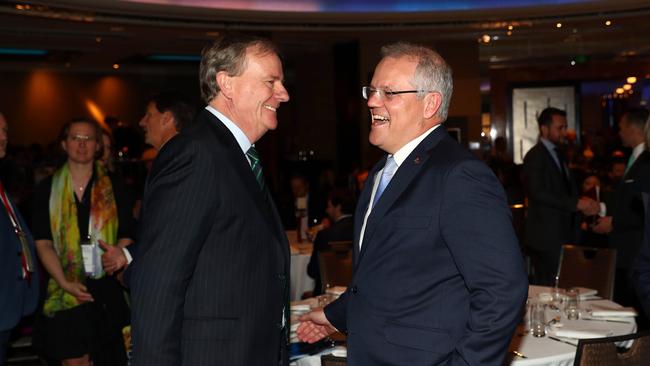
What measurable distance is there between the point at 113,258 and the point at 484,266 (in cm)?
266

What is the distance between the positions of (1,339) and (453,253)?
97.1 inches

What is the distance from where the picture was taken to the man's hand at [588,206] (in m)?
6.82

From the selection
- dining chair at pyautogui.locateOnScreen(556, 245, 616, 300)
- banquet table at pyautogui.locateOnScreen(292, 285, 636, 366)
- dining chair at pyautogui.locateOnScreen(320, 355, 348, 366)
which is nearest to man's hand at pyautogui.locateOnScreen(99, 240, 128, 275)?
banquet table at pyautogui.locateOnScreen(292, 285, 636, 366)

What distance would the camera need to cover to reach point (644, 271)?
9.84ft

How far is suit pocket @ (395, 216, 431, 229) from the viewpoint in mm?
2219

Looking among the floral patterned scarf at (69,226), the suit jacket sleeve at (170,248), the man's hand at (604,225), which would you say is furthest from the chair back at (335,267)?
the suit jacket sleeve at (170,248)

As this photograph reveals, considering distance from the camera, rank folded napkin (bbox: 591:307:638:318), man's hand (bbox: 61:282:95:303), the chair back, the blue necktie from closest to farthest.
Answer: the blue necktie, folded napkin (bbox: 591:307:638:318), man's hand (bbox: 61:282:95:303), the chair back

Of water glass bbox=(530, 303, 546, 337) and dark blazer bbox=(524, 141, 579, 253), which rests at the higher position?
dark blazer bbox=(524, 141, 579, 253)

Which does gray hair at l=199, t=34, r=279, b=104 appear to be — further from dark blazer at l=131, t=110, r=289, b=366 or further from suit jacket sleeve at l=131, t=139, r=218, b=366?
suit jacket sleeve at l=131, t=139, r=218, b=366

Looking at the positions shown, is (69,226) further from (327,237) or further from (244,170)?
(244,170)

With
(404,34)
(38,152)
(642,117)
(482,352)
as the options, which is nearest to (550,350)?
(482,352)

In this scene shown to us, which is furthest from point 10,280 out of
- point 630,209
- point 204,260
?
point 630,209

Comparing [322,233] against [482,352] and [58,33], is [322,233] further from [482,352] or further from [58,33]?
[58,33]

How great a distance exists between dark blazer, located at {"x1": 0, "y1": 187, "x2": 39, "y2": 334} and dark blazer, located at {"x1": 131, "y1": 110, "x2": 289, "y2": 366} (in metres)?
1.80
